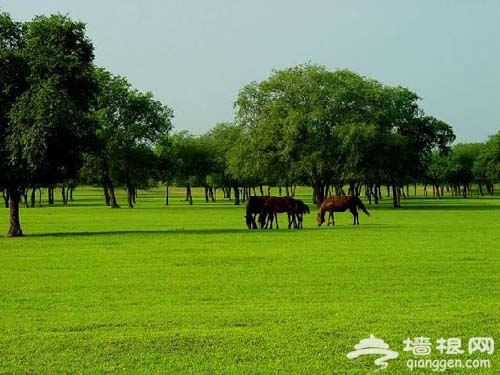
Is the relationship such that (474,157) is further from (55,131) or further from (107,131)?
(55,131)

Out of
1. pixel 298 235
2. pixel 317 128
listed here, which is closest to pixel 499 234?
pixel 298 235

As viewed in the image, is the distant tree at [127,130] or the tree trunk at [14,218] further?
the distant tree at [127,130]

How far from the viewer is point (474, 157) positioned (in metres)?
152

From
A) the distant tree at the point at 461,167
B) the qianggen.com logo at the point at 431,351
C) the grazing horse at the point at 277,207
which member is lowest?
the qianggen.com logo at the point at 431,351

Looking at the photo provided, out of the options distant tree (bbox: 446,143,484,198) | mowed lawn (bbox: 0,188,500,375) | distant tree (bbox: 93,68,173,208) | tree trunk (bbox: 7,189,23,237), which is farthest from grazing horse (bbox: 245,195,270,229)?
distant tree (bbox: 446,143,484,198)

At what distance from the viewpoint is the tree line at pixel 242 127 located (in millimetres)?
37188

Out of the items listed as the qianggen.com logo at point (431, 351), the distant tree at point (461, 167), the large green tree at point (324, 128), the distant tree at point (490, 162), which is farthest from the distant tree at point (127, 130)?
the qianggen.com logo at point (431, 351)

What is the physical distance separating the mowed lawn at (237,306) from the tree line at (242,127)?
34.8 feet

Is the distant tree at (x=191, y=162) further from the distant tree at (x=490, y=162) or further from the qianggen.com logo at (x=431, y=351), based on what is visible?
the qianggen.com logo at (x=431, y=351)

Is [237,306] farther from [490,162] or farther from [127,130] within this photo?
[490,162]

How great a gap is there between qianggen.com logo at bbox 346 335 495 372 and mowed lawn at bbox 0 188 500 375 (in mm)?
108

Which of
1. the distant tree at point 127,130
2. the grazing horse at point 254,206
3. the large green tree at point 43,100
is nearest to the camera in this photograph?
the large green tree at point 43,100

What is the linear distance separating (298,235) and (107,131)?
56395 mm

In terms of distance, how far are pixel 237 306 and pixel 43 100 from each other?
2320 cm
